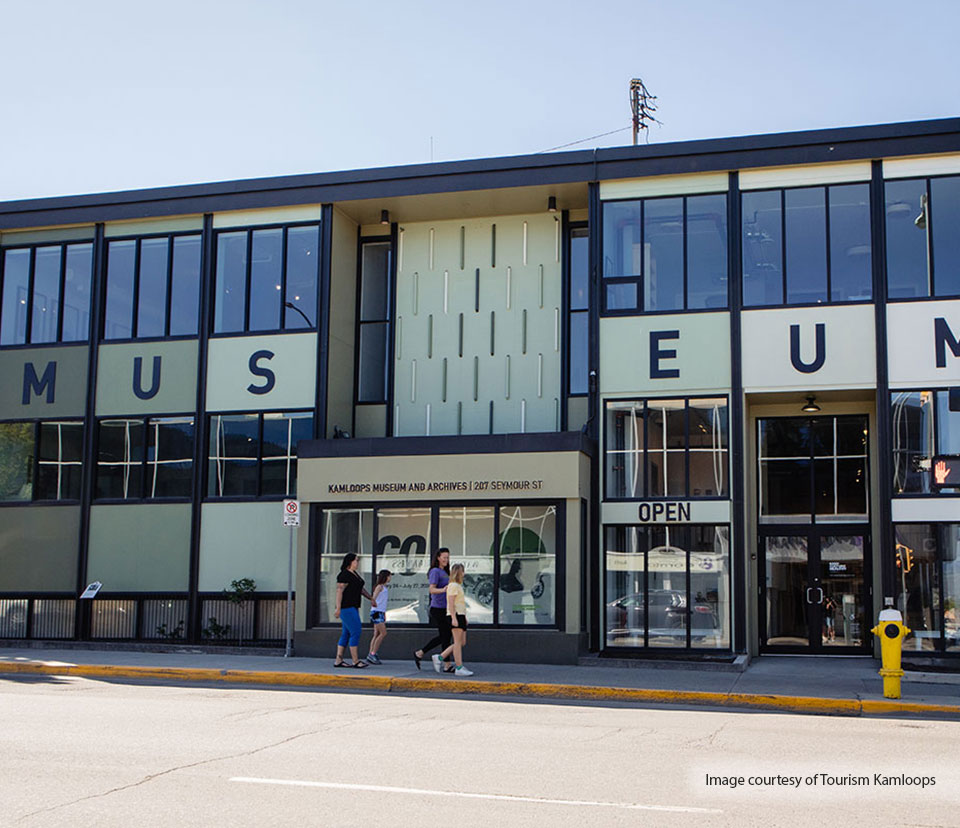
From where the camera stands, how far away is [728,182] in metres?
20.5

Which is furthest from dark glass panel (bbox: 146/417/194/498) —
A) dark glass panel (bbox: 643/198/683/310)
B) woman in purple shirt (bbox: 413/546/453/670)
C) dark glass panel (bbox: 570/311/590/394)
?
dark glass panel (bbox: 643/198/683/310)

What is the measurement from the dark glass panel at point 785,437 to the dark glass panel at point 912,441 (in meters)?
2.24

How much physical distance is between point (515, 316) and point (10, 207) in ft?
36.4

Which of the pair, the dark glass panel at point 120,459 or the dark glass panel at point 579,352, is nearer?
the dark glass panel at point 579,352

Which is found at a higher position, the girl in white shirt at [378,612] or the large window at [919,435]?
the large window at [919,435]

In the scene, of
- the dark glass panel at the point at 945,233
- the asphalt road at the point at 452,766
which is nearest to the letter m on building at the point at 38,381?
the asphalt road at the point at 452,766

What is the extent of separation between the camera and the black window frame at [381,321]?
76.7 feet

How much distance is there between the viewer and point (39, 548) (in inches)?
914

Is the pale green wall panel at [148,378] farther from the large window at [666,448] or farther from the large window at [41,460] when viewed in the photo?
the large window at [666,448]

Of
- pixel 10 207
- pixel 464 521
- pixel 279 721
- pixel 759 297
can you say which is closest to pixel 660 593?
pixel 464 521

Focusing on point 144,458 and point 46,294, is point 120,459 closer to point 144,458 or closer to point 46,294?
point 144,458

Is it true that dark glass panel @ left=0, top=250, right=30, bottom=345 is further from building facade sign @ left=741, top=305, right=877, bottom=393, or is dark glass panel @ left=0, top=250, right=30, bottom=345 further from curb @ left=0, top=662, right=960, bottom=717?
building facade sign @ left=741, top=305, right=877, bottom=393

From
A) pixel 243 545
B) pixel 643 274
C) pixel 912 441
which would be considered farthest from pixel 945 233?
pixel 243 545

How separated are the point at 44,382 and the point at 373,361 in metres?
6.91
